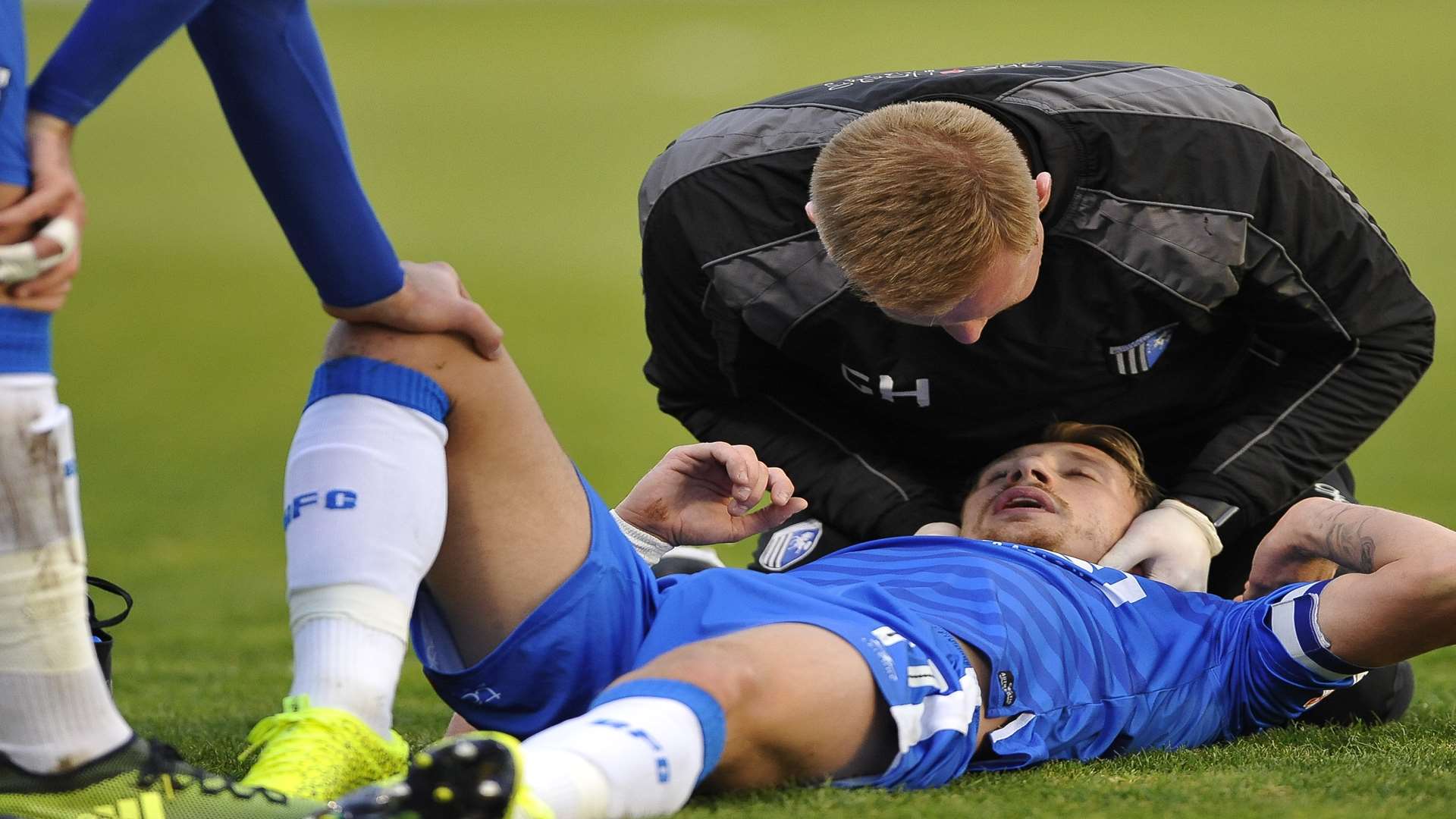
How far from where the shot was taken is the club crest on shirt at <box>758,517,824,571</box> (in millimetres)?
3639

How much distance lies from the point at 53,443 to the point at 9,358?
0.10m

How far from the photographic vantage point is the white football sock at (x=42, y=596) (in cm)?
173

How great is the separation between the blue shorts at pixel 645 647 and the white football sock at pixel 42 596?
566mm

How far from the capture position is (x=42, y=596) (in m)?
1.75

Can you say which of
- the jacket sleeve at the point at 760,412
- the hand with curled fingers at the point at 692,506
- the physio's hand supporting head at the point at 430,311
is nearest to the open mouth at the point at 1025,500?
the jacket sleeve at the point at 760,412

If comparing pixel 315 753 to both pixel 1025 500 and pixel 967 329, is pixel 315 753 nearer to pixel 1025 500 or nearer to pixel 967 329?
pixel 967 329

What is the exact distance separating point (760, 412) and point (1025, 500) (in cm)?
77

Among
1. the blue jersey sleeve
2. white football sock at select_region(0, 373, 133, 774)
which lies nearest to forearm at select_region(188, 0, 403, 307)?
the blue jersey sleeve

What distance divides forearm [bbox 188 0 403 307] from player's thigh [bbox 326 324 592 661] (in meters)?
0.14

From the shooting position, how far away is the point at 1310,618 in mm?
2596

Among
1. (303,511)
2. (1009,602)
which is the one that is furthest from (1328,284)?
(303,511)

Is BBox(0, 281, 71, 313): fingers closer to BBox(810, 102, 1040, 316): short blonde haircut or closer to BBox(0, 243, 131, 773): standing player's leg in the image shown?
BBox(0, 243, 131, 773): standing player's leg

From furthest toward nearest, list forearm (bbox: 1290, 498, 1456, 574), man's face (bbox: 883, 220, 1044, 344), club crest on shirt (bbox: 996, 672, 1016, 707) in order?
man's face (bbox: 883, 220, 1044, 344)
forearm (bbox: 1290, 498, 1456, 574)
club crest on shirt (bbox: 996, 672, 1016, 707)

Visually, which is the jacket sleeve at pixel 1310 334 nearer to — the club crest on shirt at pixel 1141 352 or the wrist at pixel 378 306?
the club crest on shirt at pixel 1141 352
